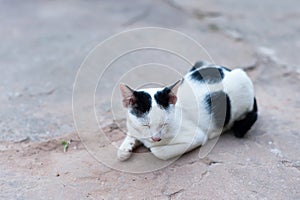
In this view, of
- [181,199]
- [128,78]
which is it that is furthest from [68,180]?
[128,78]

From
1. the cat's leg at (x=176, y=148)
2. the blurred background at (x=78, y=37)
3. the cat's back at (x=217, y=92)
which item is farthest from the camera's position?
the blurred background at (x=78, y=37)

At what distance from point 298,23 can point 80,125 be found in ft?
9.56

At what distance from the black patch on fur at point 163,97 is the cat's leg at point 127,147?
398 millimetres

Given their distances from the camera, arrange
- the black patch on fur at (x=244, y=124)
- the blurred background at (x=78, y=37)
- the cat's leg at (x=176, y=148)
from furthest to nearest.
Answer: the blurred background at (x=78, y=37) → the black patch on fur at (x=244, y=124) → the cat's leg at (x=176, y=148)

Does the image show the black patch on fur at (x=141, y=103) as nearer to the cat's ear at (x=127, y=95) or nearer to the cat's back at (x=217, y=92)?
the cat's ear at (x=127, y=95)

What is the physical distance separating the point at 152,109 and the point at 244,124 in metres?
0.80

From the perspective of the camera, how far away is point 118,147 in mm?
3037

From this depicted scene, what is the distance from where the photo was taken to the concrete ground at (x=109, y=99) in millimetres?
2662

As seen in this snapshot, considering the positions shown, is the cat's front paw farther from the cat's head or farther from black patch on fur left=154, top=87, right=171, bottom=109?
black patch on fur left=154, top=87, right=171, bottom=109

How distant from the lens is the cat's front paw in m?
2.88

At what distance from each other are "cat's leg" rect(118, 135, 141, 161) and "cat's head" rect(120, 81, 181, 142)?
24 cm

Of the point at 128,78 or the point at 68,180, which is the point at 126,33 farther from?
the point at 68,180

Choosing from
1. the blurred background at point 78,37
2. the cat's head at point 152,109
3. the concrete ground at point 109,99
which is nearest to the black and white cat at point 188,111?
the cat's head at point 152,109

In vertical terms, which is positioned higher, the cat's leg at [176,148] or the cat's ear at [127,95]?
the cat's ear at [127,95]
